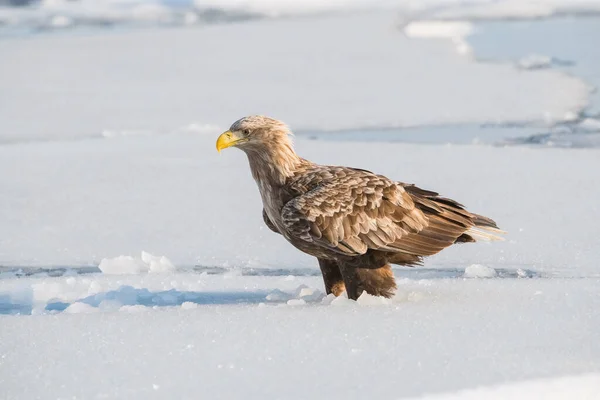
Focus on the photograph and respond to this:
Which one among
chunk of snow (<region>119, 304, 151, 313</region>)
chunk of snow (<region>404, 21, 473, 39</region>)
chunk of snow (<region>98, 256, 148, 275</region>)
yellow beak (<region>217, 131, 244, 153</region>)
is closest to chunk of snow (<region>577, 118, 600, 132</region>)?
chunk of snow (<region>98, 256, 148, 275</region>)

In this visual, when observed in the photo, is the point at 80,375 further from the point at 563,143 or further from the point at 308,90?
the point at 308,90

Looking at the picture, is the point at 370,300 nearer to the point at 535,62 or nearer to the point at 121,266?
the point at 121,266

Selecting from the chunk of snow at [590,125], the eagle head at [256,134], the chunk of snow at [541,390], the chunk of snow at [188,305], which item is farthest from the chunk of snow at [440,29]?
the chunk of snow at [541,390]

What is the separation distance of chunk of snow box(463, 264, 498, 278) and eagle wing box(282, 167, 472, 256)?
541 millimetres

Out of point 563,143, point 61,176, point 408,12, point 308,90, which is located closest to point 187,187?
point 61,176

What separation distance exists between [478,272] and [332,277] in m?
0.86

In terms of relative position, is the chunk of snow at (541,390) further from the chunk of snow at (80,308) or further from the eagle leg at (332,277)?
the chunk of snow at (80,308)

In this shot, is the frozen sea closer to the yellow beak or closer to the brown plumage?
the brown plumage

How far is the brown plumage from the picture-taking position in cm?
507

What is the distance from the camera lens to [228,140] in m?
5.35

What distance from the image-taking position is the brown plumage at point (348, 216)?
5074 mm

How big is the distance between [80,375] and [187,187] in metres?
4.17

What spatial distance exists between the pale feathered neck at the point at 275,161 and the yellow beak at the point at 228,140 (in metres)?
0.10

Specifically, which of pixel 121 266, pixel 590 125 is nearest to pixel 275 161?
pixel 121 266
